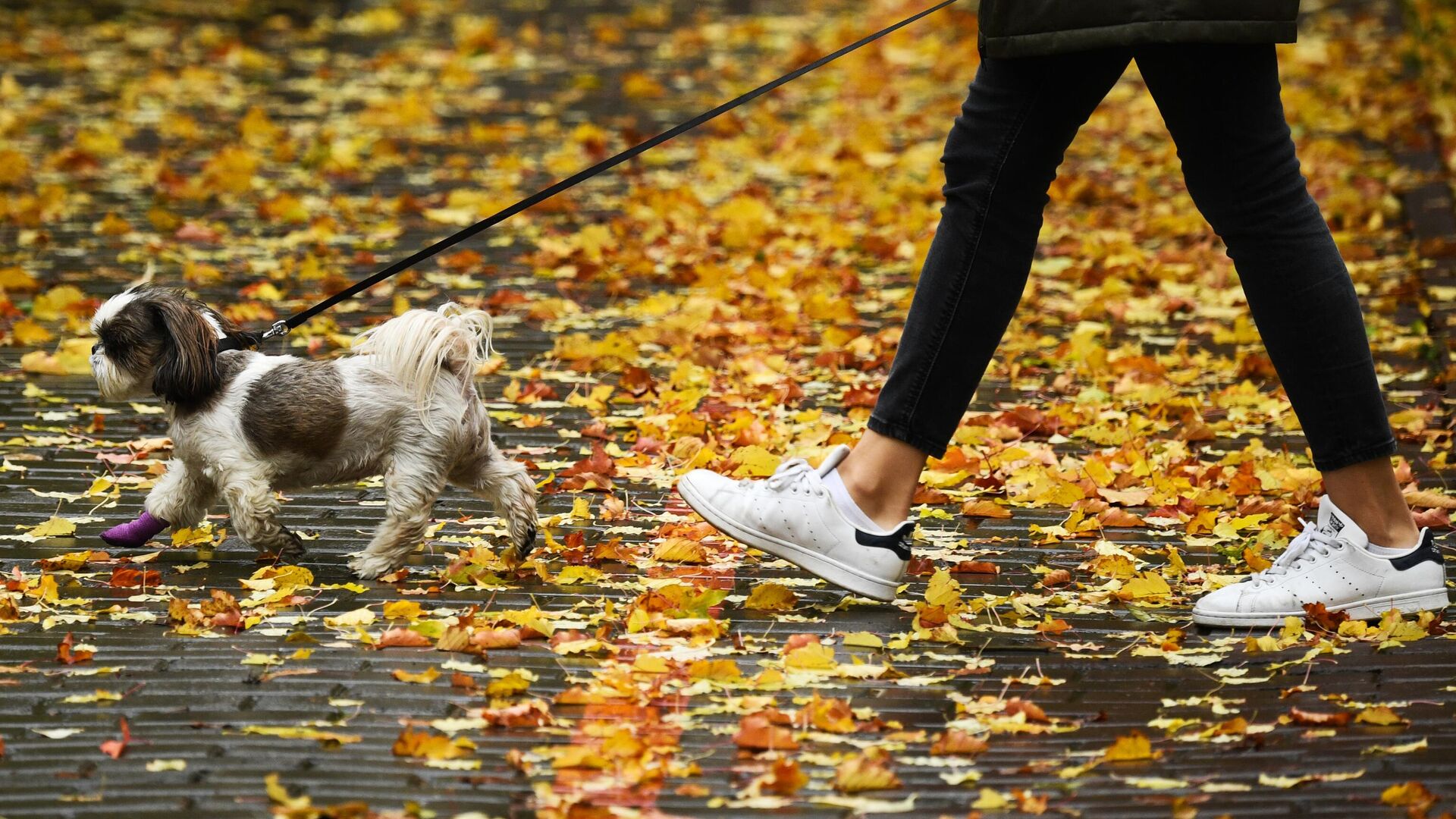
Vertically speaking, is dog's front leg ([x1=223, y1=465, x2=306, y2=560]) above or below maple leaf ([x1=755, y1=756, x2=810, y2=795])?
above

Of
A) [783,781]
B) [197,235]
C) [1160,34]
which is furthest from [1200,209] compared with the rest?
[197,235]

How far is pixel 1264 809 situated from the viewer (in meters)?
3.02

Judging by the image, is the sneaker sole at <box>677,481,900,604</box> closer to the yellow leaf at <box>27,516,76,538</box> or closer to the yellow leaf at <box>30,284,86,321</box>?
the yellow leaf at <box>27,516,76,538</box>

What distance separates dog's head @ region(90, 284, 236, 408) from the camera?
4.20 meters

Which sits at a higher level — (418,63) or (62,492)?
(418,63)

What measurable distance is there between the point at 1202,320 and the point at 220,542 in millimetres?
4149

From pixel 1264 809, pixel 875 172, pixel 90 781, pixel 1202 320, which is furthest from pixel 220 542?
pixel 875 172

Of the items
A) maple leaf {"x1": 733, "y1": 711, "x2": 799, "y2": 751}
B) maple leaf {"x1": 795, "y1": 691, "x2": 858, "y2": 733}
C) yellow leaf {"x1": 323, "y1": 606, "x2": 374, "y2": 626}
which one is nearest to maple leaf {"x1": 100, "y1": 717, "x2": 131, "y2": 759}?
yellow leaf {"x1": 323, "y1": 606, "x2": 374, "y2": 626}

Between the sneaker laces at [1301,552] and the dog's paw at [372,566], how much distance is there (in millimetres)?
2149

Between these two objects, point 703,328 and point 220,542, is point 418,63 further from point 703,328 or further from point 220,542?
point 220,542

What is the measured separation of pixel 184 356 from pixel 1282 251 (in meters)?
2.66

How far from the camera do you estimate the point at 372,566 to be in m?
4.23

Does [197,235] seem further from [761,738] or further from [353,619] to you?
[761,738]

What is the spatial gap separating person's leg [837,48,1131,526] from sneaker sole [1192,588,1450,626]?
0.76 m
